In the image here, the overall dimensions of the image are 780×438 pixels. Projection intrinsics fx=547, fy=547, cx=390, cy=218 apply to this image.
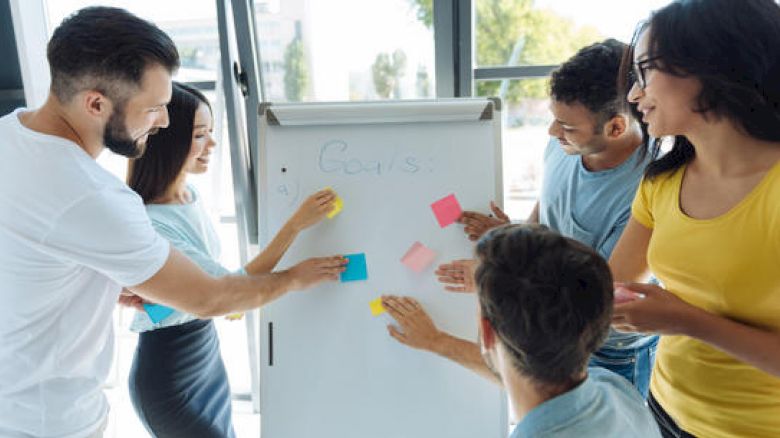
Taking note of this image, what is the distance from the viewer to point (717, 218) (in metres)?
1.01

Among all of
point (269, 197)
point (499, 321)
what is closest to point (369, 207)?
point (269, 197)

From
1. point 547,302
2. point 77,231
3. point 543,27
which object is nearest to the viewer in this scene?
point 547,302

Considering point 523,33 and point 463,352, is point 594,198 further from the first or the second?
point 523,33

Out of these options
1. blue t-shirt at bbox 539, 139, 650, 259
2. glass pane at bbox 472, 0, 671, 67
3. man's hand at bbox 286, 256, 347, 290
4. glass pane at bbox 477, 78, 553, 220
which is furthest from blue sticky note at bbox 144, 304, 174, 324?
glass pane at bbox 472, 0, 671, 67

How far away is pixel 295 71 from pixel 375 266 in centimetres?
118

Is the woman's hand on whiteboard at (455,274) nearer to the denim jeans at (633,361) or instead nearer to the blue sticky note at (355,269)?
the blue sticky note at (355,269)

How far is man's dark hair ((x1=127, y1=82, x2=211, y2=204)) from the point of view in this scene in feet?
5.19

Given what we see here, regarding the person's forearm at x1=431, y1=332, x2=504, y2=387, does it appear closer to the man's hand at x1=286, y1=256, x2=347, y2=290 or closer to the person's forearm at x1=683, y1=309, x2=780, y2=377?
the man's hand at x1=286, y1=256, x2=347, y2=290

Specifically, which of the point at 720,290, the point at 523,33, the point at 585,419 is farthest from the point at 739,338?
the point at 523,33

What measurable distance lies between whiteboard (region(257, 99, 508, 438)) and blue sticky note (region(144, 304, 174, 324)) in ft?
0.87

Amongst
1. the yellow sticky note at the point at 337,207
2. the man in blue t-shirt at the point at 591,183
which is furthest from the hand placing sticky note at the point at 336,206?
the man in blue t-shirt at the point at 591,183

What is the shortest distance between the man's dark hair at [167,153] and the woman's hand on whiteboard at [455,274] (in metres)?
0.83

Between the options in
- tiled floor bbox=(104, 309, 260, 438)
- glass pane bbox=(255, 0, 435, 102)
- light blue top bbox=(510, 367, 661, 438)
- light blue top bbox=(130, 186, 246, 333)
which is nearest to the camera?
light blue top bbox=(510, 367, 661, 438)

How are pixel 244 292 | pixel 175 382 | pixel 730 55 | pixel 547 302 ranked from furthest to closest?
1. pixel 175 382
2. pixel 244 292
3. pixel 730 55
4. pixel 547 302
